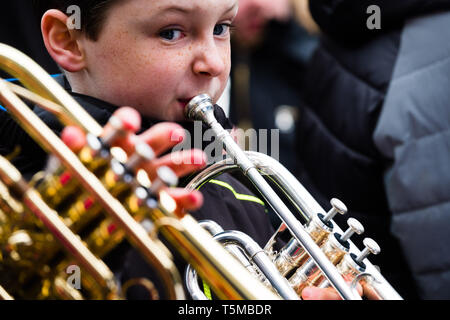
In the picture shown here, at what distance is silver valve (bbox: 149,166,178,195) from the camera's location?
851 millimetres

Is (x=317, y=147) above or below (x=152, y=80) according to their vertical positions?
below

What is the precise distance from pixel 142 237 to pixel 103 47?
1.50 feet

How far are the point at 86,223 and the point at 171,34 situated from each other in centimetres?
41

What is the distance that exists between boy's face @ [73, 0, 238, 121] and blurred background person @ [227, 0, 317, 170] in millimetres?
1768

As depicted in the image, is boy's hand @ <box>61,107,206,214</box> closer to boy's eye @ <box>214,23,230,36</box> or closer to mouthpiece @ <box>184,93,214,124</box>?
mouthpiece @ <box>184,93,214,124</box>

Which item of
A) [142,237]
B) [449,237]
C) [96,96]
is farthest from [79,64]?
[449,237]

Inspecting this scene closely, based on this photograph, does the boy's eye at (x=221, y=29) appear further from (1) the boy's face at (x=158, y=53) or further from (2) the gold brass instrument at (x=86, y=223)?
(2) the gold brass instrument at (x=86, y=223)

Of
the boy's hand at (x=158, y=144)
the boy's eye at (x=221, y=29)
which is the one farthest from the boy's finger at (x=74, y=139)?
the boy's eye at (x=221, y=29)

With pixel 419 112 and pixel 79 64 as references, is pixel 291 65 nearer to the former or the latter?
pixel 419 112

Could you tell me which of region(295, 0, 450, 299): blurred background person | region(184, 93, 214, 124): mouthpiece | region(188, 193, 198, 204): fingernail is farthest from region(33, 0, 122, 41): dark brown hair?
region(295, 0, 450, 299): blurred background person

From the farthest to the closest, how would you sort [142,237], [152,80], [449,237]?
1. [449,237]
2. [152,80]
3. [142,237]

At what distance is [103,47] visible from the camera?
1196mm

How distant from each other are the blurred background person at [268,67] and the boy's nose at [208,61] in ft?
5.82
